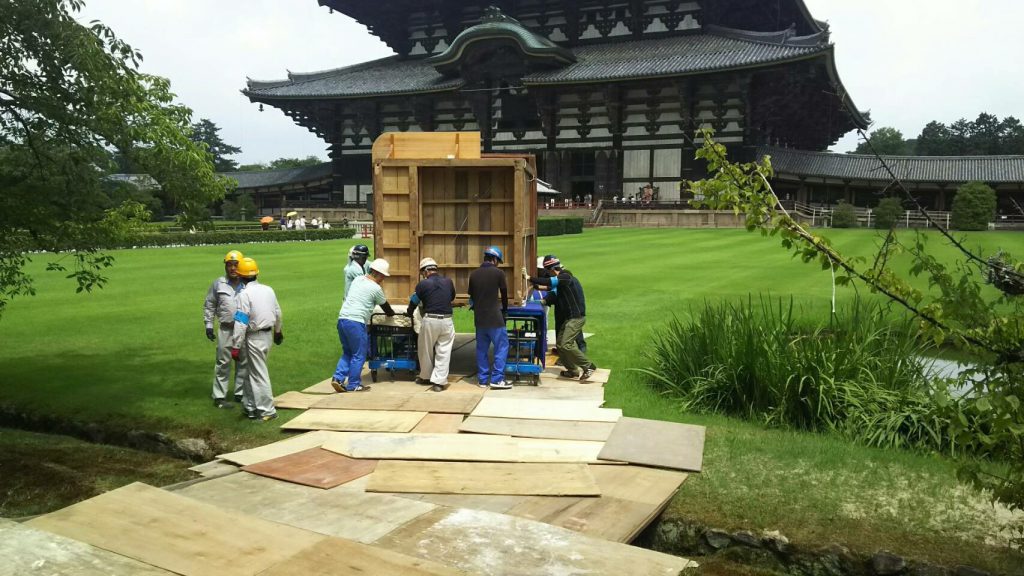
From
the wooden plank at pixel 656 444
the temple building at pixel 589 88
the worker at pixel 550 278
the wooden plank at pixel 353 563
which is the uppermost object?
the temple building at pixel 589 88

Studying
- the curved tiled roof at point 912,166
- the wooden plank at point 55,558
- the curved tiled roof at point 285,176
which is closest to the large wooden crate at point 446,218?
the wooden plank at point 55,558

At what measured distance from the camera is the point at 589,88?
41.4 meters

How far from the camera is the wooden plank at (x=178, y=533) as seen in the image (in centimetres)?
478

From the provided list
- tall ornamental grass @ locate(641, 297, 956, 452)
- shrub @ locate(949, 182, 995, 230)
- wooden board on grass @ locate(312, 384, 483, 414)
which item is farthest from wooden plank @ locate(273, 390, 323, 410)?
shrub @ locate(949, 182, 995, 230)

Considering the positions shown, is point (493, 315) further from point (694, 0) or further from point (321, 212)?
point (321, 212)

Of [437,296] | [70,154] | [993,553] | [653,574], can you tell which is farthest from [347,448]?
[993,553]

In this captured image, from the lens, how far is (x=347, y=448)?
23.9 ft

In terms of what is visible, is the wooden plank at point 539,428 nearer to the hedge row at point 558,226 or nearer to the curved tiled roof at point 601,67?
the hedge row at point 558,226

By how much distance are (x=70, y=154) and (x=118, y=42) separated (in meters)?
1.34

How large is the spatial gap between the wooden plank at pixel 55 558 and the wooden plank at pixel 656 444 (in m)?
4.10

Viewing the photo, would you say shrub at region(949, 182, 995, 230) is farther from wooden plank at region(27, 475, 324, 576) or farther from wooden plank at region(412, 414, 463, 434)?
wooden plank at region(27, 475, 324, 576)

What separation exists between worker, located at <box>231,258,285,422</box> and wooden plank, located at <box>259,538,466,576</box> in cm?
377

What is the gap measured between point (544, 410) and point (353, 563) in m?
4.09

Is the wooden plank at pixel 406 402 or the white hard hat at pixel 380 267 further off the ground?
the white hard hat at pixel 380 267
